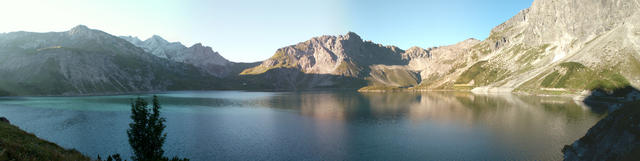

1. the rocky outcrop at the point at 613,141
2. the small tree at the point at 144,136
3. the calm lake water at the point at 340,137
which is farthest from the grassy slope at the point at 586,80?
the small tree at the point at 144,136

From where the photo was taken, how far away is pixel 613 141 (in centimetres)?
4103

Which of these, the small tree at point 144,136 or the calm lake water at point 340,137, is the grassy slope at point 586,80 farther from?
the small tree at point 144,136

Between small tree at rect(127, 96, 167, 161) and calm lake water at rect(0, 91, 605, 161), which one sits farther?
calm lake water at rect(0, 91, 605, 161)

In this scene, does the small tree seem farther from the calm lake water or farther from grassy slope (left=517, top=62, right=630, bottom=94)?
grassy slope (left=517, top=62, right=630, bottom=94)

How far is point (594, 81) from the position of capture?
172m

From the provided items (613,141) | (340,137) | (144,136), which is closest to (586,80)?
(613,141)

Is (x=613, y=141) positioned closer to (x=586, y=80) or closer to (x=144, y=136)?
(x=144, y=136)

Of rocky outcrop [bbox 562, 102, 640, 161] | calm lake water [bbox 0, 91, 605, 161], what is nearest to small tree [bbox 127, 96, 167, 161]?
calm lake water [bbox 0, 91, 605, 161]

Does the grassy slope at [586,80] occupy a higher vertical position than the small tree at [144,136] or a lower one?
higher

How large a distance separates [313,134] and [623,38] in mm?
243447

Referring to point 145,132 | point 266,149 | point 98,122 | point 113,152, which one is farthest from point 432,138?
point 98,122

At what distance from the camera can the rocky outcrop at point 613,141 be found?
3706 centimetres

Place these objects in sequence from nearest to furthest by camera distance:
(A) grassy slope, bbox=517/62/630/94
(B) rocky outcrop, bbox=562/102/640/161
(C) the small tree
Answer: (B) rocky outcrop, bbox=562/102/640/161
(C) the small tree
(A) grassy slope, bbox=517/62/630/94

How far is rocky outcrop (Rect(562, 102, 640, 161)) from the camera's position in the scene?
37.1 meters
